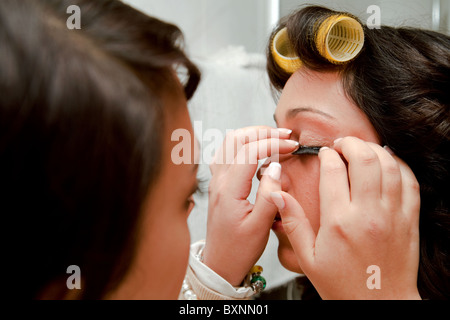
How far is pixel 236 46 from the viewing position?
118cm

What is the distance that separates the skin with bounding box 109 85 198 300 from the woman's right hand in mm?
243

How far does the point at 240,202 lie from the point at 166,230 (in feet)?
1.02

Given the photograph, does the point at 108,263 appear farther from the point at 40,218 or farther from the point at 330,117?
the point at 330,117

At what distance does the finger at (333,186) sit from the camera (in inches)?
23.7

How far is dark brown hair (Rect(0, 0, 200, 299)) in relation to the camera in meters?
0.33

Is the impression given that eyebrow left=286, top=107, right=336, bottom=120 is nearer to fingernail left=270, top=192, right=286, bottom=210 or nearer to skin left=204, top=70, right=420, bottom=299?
skin left=204, top=70, right=420, bottom=299

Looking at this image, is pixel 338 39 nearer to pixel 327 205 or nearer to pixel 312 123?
pixel 312 123

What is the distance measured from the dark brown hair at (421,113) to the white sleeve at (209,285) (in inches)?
13.6

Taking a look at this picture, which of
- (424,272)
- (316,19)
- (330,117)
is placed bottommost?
(424,272)

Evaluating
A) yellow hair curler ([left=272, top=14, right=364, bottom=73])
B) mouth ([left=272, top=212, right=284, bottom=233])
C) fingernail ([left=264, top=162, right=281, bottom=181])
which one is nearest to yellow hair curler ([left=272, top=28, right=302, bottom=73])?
yellow hair curler ([left=272, top=14, right=364, bottom=73])

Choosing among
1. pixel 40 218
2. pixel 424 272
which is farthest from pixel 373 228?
pixel 40 218

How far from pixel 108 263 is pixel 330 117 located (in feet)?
1.52

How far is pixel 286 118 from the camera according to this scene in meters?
0.74

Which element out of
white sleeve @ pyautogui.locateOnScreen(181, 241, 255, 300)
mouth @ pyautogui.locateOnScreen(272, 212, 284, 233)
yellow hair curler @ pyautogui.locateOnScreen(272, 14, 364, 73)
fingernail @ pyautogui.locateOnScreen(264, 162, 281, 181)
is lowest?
white sleeve @ pyautogui.locateOnScreen(181, 241, 255, 300)
